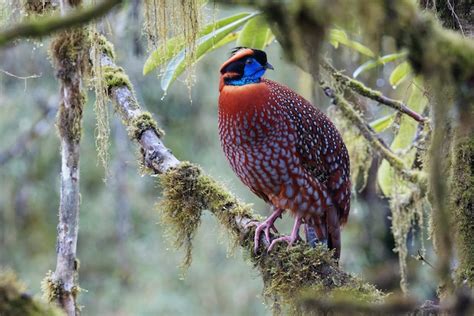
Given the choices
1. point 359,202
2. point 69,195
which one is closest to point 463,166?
point 69,195

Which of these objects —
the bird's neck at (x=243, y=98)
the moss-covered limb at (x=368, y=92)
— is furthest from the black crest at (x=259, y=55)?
the moss-covered limb at (x=368, y=92)

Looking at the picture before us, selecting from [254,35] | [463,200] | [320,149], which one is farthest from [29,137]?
[463,200]

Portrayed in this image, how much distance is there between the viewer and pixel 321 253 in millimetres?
2711

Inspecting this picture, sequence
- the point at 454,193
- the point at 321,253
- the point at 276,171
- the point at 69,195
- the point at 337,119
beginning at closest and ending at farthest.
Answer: the point at 454,193
the point at 321,253
the point at 69,195
the point at 276,171
the point at 337,119

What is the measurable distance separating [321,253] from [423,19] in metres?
1.63

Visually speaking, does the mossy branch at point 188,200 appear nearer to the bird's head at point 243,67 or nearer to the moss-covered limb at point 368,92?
the bird's head at point 243,67

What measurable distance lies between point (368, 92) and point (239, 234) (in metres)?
1.03

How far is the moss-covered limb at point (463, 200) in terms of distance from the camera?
2199 millimetres

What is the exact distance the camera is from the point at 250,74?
3297mm

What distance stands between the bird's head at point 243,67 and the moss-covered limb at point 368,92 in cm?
35

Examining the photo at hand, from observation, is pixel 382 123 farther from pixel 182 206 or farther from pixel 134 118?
pixel 134 118

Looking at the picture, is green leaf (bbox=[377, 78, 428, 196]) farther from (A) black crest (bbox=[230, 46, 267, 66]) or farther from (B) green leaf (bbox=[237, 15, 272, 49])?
(A) black crest (bbox=[230, 46, 267, 66])

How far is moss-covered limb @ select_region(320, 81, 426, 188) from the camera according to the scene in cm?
371

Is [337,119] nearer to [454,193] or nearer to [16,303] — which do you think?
[454,193]
